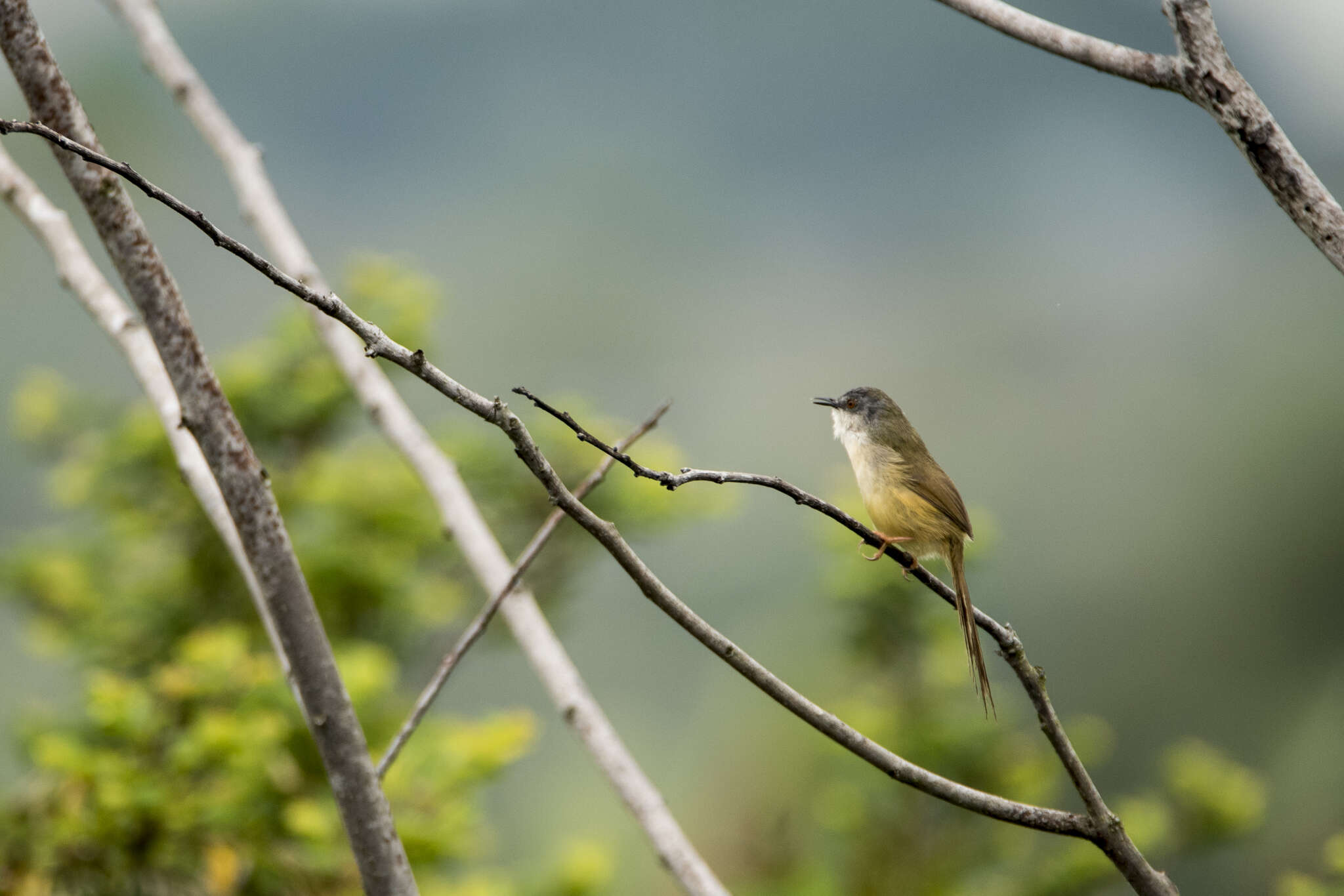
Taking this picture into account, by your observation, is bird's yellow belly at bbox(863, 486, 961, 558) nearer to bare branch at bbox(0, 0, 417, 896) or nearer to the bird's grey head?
the bird's grey head

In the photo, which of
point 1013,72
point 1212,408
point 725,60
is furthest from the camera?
point 725,60

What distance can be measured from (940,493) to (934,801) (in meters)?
4.50

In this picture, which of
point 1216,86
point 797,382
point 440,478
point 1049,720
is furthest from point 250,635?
point 797,382

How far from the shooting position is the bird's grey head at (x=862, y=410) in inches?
83.8

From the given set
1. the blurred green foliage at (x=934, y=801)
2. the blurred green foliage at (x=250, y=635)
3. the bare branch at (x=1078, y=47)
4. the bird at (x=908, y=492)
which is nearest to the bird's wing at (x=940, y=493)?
the bird at (x=908, y=492)

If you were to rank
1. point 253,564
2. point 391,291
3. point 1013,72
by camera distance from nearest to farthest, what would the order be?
point 253,564, point 391,291, point 1013,72

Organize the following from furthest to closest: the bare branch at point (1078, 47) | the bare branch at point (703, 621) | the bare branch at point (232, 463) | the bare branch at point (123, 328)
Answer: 1. the bare branch at point (123, 328)
2. the bare branch at point (232, 463)
3. the bare branch at point (1078, 47)
4. the bare branch at point (703, 621)

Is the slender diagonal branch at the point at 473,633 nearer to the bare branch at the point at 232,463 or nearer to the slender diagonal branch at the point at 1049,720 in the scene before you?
the bare branch at the point at 232,463

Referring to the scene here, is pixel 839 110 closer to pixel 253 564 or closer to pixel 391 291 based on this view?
pixel 391 291

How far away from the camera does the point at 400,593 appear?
5.20m

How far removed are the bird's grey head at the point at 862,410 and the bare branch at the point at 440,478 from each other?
766mm

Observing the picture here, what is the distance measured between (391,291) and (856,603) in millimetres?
3048

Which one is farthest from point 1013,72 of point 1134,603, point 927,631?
point 927,631

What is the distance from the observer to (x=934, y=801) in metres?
5.86
